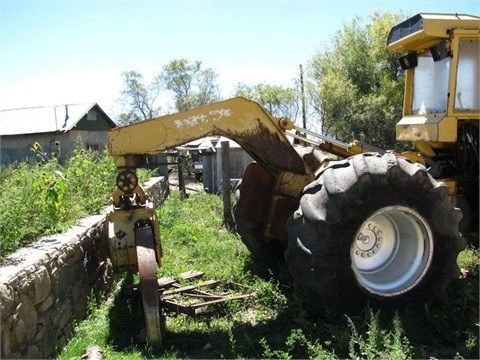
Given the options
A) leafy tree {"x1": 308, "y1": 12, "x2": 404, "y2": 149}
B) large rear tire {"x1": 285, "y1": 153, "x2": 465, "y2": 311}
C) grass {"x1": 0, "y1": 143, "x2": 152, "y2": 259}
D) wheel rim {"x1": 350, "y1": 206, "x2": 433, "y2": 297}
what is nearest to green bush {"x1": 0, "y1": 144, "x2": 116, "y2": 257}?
grass {"x1": 0, "y1": 143, "x2": 152, "y2": 259}

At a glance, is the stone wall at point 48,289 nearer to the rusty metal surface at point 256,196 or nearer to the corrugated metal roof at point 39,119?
the rusty metal surface at point 256,196

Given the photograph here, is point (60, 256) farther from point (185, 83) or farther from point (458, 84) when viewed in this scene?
point (185, 83)

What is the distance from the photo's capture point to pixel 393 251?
189 inches

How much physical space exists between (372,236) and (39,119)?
23.1m

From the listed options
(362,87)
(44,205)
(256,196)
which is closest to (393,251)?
(256,196)

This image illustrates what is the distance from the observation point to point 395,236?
480 centimetres

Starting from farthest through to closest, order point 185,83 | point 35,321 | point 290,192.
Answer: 1. point 185,83
2. point 290,192
3. point 35,321

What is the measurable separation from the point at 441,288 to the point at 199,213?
6.29 meters

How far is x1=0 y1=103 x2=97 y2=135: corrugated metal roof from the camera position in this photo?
2353cm

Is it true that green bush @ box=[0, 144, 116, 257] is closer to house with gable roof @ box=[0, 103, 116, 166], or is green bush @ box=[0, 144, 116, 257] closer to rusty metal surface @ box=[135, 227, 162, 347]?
rusty metal surface @ box=[135, 227, 162, 347]

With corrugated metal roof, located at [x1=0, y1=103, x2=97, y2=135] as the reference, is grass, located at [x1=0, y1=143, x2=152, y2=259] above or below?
below

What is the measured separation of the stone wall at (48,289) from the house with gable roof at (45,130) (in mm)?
18012

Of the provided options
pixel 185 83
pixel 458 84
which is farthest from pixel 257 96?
pixel 458 84

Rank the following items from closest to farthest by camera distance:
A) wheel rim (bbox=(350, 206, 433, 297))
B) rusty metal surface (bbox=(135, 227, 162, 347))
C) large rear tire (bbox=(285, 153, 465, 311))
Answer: rusty metal surface (bbox=(135, 227, 162, 347))
large rear tire (bbox=(285, 153, 465, 311))
wheel rim (bbox=(350, 206, 433, 297))
